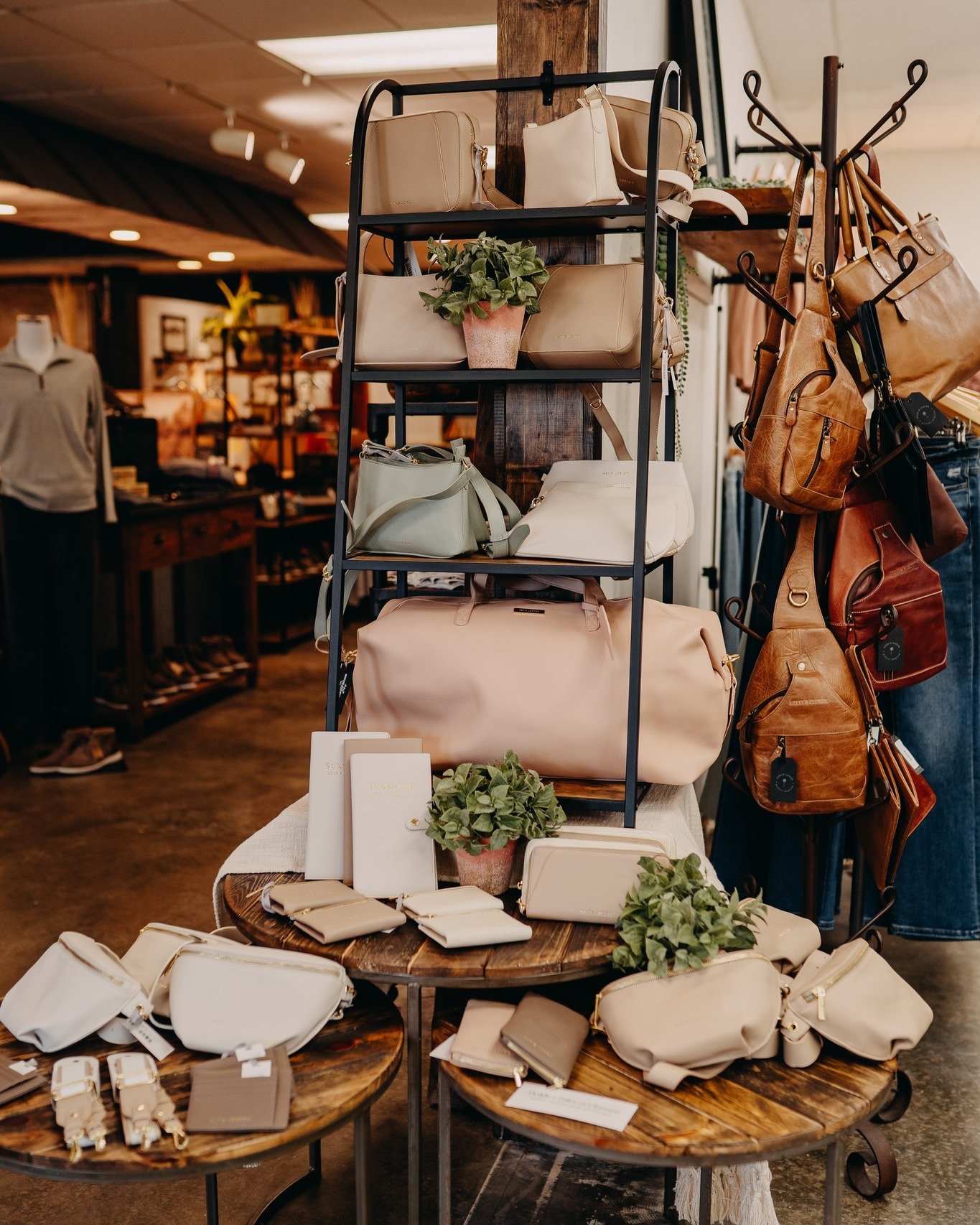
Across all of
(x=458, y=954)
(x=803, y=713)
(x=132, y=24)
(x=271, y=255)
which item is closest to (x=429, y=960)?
(x=458, y=954)

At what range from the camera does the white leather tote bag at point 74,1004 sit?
5.26 feet

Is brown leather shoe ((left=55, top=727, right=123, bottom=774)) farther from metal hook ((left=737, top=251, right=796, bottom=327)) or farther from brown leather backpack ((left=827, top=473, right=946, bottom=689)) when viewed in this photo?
metal hook ((left=737, top=251, right=796, bottom=327))

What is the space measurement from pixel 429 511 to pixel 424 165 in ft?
2.03

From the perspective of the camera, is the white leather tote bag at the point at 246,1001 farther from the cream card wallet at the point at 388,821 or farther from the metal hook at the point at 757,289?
the metal hook at the point at 757,289

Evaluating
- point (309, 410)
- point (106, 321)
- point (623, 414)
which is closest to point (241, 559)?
point (309, 410)

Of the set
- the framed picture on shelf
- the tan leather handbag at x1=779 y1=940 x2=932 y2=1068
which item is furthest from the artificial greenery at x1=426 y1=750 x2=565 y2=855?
the framed picture on shelf

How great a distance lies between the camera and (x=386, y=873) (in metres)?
1.89

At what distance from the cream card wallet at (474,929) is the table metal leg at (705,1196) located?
53 cm

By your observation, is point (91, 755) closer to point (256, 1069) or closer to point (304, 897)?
point (304, 897)

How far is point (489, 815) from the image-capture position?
1.84 metres

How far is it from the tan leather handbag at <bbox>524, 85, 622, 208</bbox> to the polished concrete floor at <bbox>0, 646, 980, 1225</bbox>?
174 cm

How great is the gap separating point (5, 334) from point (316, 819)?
871 cm

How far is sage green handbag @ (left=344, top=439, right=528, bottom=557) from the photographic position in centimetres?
205

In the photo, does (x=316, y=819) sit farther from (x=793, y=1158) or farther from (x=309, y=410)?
(x=309, y=410)
